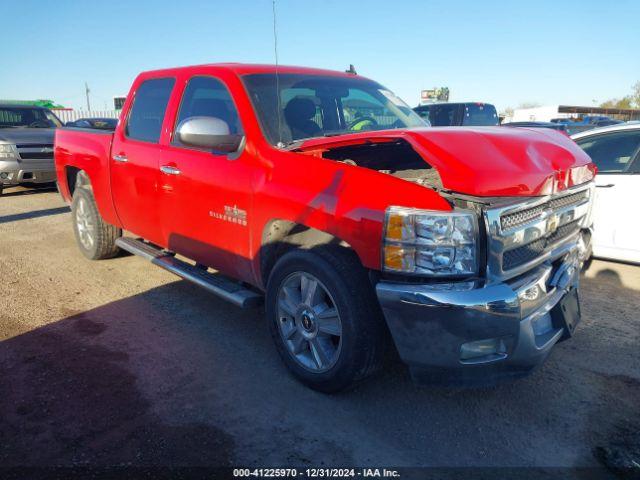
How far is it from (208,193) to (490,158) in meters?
1.94

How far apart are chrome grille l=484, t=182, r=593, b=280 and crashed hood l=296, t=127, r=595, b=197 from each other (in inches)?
3.6

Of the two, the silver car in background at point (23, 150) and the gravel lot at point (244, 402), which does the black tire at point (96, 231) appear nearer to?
the gravel lot at point (244, 402)

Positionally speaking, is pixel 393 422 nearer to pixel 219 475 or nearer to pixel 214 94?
pixel 219 475

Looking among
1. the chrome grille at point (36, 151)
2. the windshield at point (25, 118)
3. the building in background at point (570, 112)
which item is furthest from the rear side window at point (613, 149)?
the building in background at point (570, 112)

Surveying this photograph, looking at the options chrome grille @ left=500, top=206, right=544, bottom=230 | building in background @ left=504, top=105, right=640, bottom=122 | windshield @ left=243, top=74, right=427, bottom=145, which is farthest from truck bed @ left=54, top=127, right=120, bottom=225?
building in background @ left=504, top=105, right=640, bottom=122

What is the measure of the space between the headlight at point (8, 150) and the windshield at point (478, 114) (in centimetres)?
1058

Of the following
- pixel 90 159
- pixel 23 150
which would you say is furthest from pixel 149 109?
pixel 23 150

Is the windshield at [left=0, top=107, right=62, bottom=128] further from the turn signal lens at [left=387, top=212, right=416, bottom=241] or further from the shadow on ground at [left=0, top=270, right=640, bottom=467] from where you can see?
the turn signal lens at [left=387, top=212, right=416, bottom=241]

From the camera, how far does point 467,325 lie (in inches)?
90.3

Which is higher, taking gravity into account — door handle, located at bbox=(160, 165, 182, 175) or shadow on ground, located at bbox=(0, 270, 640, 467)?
door handle, located at bbox=(160, 165, 182, 175)

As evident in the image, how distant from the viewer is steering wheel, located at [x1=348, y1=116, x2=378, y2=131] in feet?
12.4

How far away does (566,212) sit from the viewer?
9.85 ft

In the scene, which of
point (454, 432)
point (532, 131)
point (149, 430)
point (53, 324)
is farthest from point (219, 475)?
point (532, 131)

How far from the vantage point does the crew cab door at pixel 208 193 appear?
3293mm
